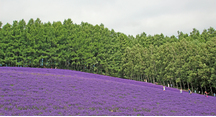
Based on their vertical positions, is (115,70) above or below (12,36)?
below

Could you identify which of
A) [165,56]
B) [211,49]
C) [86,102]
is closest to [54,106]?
[86,102]

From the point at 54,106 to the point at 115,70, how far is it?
58.0 m

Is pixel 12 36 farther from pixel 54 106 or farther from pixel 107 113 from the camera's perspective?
pixel 107 113

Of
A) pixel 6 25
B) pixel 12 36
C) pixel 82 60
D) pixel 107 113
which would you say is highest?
pixel 6 25

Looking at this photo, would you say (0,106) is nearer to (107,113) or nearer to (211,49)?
(107,113)

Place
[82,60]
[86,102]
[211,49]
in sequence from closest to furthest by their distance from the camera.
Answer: [86,102] < [211,49] < [82,60]

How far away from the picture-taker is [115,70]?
75000 mm

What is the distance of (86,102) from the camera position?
20.1 meters

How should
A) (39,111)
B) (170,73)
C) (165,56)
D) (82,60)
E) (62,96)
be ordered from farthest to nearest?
1. (82,60)
2. (165,56)
3. (170,73)
4. (62,96)
5. (39,111)

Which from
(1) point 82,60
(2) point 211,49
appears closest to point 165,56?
(2) point 211,49

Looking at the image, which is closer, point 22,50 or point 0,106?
point 0,106

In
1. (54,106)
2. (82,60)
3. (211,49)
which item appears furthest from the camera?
(82,60)

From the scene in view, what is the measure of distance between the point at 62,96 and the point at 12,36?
5137cm

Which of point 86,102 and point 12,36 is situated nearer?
point 86,102
